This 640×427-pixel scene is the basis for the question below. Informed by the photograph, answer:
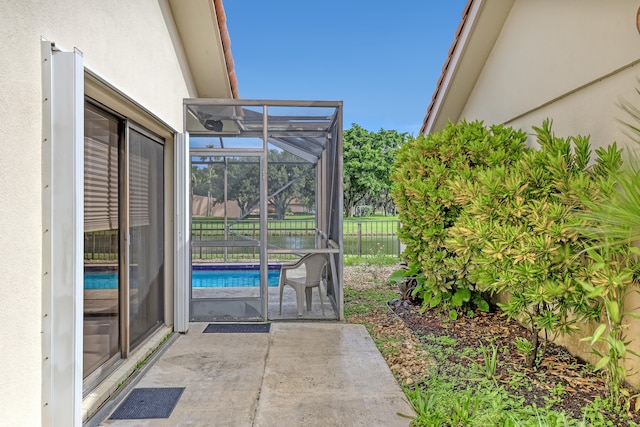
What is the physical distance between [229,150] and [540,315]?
4.02m

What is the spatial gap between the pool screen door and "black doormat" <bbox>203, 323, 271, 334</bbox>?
181mm

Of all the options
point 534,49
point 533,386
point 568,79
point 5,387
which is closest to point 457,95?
point 534,49

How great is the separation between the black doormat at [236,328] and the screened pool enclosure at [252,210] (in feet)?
0.60

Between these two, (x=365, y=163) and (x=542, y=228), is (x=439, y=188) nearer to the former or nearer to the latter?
(x=542, y=228)

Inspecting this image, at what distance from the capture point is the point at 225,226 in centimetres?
573

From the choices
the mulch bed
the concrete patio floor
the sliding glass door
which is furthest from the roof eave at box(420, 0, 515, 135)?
the sliding glass door

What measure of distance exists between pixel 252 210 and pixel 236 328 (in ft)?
5.41

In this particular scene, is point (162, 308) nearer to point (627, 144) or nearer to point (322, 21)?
point (627, 144)

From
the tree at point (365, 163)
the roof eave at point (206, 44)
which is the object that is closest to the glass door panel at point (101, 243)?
the roof eave at point (206, 44)

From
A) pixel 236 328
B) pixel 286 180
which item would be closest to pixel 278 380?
pixel 236 328

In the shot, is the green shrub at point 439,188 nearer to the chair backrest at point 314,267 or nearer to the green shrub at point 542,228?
the green shrub at point 542,228

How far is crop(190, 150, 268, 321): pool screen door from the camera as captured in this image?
5.35 meters

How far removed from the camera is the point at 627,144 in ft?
9.82

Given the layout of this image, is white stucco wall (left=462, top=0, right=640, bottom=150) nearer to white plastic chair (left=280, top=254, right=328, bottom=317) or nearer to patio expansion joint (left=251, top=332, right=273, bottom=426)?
white plastic chair (left=280, top=254, right=328, bottom=317)
